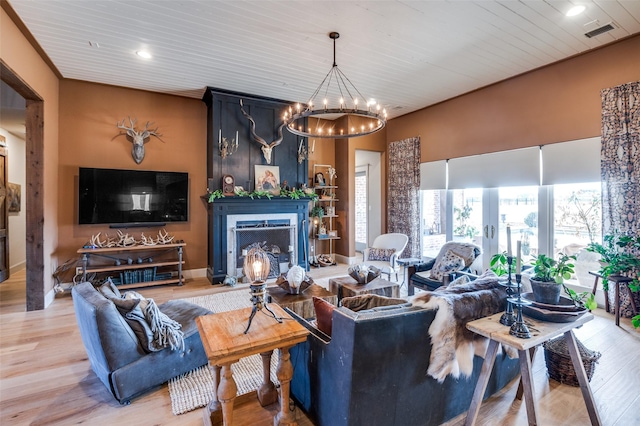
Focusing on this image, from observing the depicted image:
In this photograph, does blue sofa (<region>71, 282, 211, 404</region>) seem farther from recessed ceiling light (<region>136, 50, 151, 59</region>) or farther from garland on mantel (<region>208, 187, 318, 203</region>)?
recessed ceiling light (<region>136, 50, 151, 59</region>)

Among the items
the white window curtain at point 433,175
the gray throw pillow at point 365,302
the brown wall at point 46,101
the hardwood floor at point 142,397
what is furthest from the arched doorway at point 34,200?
the white window curtain at point 433,175

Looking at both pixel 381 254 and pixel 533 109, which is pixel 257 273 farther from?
pixel 533 109

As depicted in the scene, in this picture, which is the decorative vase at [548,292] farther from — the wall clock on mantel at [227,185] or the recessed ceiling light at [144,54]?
the recessed ceiling light at [144,54]

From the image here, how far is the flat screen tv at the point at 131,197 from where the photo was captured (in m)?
4.81

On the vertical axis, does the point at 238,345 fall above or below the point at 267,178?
below

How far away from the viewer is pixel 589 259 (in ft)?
13.3

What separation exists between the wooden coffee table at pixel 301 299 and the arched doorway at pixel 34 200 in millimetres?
3265

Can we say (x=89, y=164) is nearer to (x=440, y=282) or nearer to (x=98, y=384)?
(x=98, y=384)

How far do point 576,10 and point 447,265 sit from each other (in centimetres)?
313

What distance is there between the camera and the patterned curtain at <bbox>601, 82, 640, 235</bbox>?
139 inches

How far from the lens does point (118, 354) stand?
6.98 feet

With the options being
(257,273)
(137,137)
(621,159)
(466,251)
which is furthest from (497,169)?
(137,137)

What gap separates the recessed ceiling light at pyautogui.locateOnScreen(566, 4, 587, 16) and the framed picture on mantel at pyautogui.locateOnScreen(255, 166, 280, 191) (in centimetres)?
472

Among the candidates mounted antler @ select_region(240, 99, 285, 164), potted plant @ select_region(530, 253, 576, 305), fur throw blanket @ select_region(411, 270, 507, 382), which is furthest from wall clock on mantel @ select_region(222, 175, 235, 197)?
potted plant @ select_region(530, 253, 576, 305)
